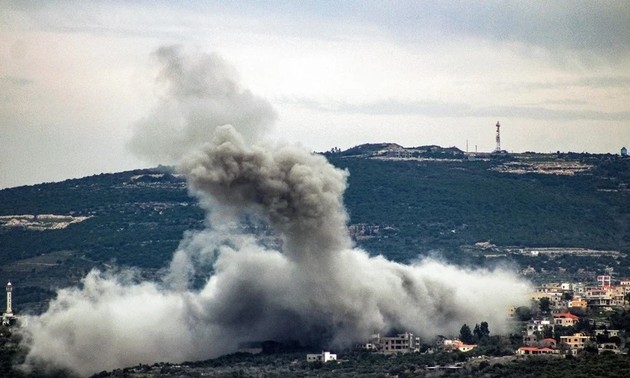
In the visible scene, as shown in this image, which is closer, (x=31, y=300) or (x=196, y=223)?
(x=31, y=300)

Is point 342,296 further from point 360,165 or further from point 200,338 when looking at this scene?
point 360,165

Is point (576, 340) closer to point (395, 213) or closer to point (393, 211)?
point (395, 213)

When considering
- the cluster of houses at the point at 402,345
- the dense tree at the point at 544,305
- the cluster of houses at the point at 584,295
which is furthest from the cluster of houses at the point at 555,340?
the cluster of houses at the point at 584,295

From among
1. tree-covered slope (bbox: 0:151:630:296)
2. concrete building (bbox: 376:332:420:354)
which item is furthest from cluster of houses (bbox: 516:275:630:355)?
tree-covered slope (bbox: 0:151:630:296)

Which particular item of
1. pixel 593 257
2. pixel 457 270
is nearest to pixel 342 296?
pixel 457 270

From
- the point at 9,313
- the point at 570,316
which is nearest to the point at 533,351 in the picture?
the point at 570,316

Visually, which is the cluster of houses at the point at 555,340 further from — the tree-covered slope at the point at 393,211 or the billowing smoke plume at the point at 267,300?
the tree-covered slope at the point at 393,211

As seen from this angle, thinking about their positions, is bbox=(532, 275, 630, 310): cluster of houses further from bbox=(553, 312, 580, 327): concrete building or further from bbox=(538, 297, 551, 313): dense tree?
bbox=(553, 312, 580, 327): concrete building

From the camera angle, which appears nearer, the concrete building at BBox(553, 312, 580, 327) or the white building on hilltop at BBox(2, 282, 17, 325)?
the concrete building at BBox(553, 312, 580, 327)
